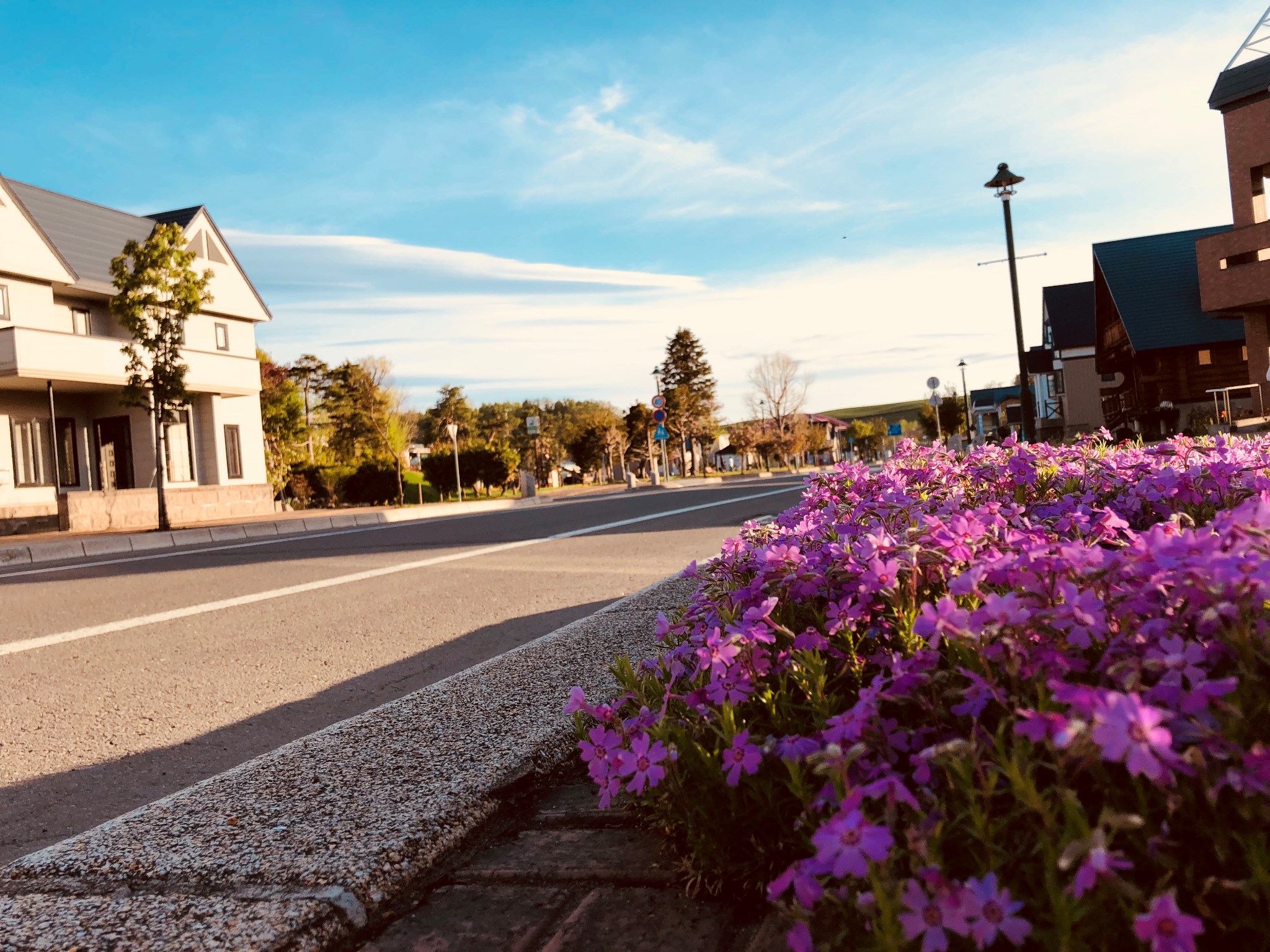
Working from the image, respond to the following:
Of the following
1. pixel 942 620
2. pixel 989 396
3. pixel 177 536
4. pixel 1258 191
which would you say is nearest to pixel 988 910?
pixel 942 620

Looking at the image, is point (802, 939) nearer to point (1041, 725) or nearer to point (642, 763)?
point (1041, 725)

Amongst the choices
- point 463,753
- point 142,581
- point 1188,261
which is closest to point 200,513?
point 142,581

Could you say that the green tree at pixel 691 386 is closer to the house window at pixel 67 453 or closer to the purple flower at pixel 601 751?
the house window at pixel 67 453

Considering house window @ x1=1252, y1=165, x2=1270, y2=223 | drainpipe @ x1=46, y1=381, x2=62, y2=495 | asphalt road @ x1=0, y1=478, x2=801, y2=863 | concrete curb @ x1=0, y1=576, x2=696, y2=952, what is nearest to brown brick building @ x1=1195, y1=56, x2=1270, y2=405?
house window @ x1=1252, y1=165, x2=1270, y2=223

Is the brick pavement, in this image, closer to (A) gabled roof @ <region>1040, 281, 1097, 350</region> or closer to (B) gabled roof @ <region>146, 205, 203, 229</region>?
(B) gabled roof @ <region>146, 205, 203, 229</region>

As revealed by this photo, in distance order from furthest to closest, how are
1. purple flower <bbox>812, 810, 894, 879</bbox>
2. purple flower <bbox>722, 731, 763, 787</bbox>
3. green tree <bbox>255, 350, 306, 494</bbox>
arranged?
green tree <bbox>255, 350, 306, 494</bbox> < purple flower <bbox>722, 731, 763, 787</bbox> < purple flower <bbox>812, 810, 894, 879</bbox>

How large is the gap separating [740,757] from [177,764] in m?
2.99

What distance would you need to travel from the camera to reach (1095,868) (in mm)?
990

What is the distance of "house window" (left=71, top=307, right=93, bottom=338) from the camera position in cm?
2558

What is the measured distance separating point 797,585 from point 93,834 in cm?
184

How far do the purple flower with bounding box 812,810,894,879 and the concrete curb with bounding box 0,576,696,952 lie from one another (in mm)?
1067

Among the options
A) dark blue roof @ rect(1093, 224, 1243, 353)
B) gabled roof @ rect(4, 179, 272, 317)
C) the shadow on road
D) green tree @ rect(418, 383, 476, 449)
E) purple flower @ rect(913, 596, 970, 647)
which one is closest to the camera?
purple flower @ rect(913, 596, 970, 647)

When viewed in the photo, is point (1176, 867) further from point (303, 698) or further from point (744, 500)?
point (744, 500)

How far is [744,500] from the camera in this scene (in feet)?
60.0
